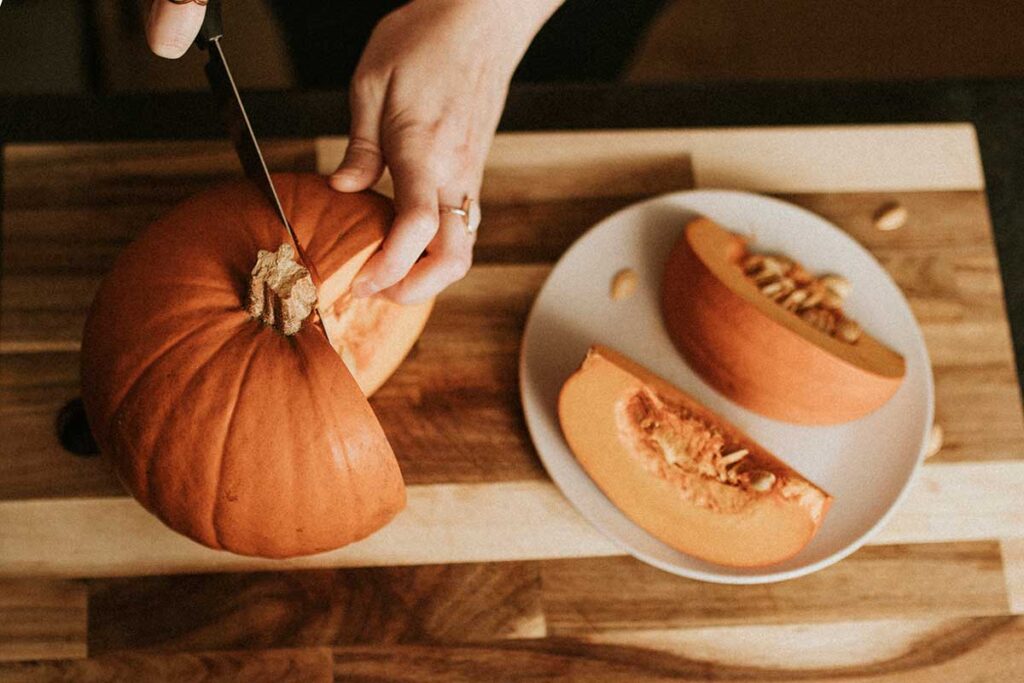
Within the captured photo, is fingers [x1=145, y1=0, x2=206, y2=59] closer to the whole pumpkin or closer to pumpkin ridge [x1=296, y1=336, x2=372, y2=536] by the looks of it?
the whole pumpkin

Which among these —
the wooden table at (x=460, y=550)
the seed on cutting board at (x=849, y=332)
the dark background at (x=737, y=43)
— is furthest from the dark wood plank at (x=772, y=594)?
the dark background at (x=737, y=43)

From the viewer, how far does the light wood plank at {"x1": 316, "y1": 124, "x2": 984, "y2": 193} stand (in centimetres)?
124

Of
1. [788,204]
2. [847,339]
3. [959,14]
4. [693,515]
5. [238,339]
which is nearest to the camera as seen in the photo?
[238,339]

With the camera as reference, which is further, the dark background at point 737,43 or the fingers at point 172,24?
the dark background at point 737,43

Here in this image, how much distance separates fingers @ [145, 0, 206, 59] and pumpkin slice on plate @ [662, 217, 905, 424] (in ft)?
1.99

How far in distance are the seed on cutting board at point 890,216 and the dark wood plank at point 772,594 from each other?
452mm

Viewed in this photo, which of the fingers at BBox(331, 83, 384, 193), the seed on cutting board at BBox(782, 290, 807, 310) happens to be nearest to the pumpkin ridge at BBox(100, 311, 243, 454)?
the fingers at BBox(331, 83, 384, 193)

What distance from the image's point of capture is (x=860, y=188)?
1.25m

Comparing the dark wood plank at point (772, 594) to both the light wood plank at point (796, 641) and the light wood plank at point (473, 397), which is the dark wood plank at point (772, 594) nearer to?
the light wood plank at point (796, 641)

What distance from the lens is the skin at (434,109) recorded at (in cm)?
96

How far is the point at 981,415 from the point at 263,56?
1.73 metres

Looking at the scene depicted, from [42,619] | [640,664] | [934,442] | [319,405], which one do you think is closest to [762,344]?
[934,442]

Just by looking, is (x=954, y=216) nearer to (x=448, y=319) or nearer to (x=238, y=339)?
(x=448, y=319)

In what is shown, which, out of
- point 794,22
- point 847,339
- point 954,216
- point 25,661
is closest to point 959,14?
point 794,22
